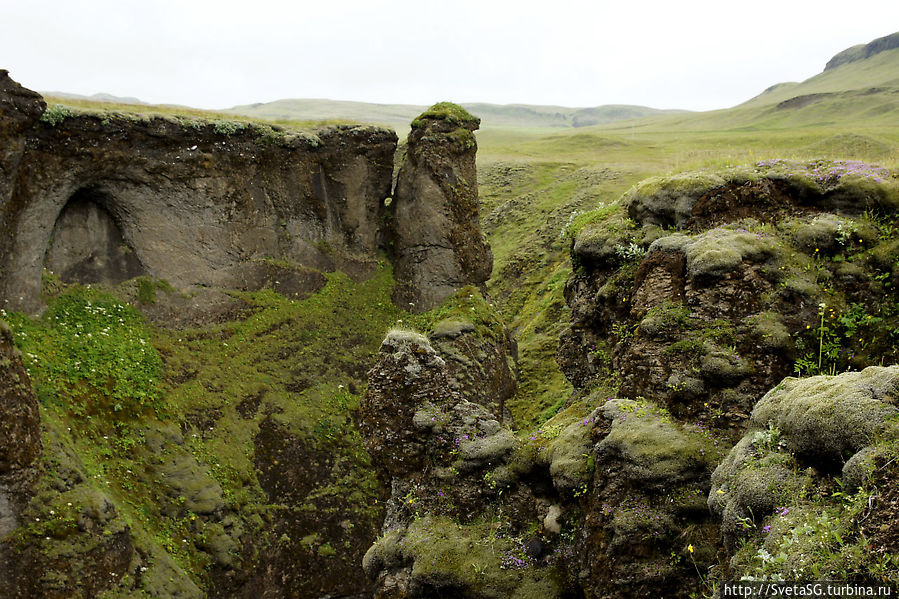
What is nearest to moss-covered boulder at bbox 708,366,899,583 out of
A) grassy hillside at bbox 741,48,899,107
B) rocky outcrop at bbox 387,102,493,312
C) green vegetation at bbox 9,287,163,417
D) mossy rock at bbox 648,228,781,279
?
mossy rock at bbox 648,228,781,279

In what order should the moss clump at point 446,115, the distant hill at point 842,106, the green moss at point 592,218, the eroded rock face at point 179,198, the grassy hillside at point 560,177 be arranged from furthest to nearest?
the distant hill at point 842,106 < the moss clump at point 446,115 < the grassy hillside at point 560,177 < the eroded rock face at point 179,198 < the green moss at point 592,218

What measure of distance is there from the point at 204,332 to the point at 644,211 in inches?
728

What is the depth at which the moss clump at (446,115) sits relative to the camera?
29.2 metres

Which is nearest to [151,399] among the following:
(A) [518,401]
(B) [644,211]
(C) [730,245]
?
(A) [518,401]

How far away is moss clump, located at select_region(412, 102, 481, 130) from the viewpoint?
95.7ft

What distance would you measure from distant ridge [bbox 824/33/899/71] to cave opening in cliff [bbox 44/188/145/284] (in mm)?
183462

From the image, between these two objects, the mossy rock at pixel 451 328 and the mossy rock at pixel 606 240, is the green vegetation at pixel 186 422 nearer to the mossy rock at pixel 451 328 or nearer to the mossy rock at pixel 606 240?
the mossy rock at pixel 451 328

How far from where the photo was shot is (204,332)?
24688 millimetres

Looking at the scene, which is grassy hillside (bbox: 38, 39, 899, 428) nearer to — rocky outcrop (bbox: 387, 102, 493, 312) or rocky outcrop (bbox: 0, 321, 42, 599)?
rocky outcrop (bbox: 387, 102, 493, 312)

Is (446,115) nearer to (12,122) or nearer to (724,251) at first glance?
(12,122)

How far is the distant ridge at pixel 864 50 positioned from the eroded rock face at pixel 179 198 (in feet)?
569

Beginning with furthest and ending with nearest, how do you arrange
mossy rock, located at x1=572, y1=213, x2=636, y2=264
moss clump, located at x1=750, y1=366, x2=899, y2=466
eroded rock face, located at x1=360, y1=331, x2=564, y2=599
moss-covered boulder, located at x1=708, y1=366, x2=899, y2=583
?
mossy rock, located at x1=572, y1=213, x2=636, y2=264 < eroded rock face, located at x1=360, y1=331, x2=564, y2=599 < moss clump, located at x1=750, y1=366, x2=899, y2=466 < moss-covered boulder, located at x1=708, y1=366, x2=899, y2=583

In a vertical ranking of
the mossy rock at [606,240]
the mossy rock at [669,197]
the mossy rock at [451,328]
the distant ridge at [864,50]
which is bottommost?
the mossy rock at [451,328]


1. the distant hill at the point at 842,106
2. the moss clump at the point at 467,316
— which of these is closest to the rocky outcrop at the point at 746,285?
the moss clump at the point at 467,316
